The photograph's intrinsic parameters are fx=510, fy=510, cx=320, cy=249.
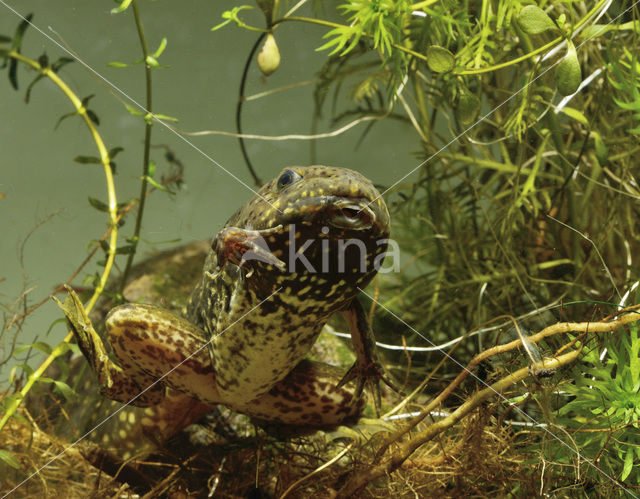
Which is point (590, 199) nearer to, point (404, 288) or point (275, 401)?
point (404, 288)

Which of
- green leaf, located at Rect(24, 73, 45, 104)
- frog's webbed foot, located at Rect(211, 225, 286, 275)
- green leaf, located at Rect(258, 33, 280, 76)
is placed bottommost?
frog's webbed foot, located at Rect(211, 225, 286, 275)

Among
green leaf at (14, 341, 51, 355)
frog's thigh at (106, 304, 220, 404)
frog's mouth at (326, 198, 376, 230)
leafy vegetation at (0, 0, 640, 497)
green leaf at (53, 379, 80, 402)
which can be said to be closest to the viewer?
frog's mouth at (326, 198, 376, 230)

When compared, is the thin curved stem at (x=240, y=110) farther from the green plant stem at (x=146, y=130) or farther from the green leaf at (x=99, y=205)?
the green leaf at (x=99, y=205)

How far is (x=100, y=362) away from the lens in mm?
1764

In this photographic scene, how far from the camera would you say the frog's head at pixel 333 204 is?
4.06 feet

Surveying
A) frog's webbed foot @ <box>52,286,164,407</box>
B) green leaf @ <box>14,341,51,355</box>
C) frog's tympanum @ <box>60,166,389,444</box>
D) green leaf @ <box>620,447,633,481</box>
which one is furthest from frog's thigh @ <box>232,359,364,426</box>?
green leaf @ <box>620,447,633,481</box>

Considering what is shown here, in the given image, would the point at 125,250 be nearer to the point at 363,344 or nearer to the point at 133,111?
the point at 133,111

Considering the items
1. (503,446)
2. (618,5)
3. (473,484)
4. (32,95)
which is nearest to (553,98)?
(618,5)

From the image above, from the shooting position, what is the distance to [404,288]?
9.23 feet

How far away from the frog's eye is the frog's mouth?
175 millimetres

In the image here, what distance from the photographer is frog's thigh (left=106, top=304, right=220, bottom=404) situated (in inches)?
67.2

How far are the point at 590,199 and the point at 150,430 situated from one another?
6.88ft

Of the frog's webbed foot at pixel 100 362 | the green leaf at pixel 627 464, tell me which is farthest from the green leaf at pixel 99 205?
the green leaf at pixel 627 464

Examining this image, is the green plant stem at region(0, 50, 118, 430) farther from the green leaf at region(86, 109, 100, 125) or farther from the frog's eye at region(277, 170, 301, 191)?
the frog's eye at region(277, 170, 301, 191)
